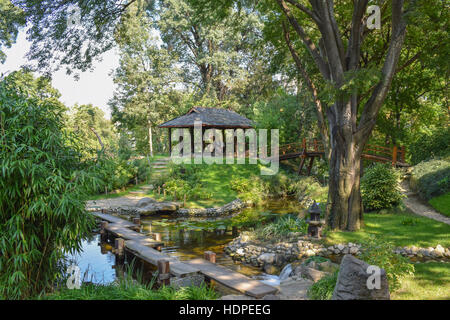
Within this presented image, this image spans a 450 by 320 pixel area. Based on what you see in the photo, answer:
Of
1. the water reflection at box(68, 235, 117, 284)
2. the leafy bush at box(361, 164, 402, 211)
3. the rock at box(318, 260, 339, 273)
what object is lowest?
the water reflection at box(68, 235, 117, 284)

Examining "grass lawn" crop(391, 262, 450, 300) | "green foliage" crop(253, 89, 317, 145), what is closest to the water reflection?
"grass lawn" crop(391, 262, 450, 300)

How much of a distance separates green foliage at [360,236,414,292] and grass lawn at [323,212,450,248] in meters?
2.93

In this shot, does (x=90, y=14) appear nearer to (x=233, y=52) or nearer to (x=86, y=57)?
(x=86, y=57)

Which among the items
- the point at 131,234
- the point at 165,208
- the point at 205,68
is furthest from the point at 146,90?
the point at 131,234

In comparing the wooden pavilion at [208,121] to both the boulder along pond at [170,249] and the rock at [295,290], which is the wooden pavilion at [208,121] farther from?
the rock at [295,290]

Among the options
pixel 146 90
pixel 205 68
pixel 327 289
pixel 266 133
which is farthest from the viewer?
pixel 205 68

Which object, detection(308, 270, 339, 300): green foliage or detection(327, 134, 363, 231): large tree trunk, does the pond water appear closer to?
detection(308, 270, 339, 300): green foliage

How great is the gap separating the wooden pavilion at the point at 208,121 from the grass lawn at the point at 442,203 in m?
13.4

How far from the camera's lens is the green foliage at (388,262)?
512 cm

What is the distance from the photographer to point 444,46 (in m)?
9.43

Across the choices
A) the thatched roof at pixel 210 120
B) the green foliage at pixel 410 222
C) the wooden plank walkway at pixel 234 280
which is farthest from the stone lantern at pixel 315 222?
the thatched roof at pixel 210 120

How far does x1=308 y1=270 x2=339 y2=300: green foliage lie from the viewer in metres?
5.03

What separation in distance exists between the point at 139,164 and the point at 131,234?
10.2 meters

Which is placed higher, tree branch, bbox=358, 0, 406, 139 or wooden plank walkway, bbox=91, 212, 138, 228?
tree branch, bbox=358, 0, 406, 139
